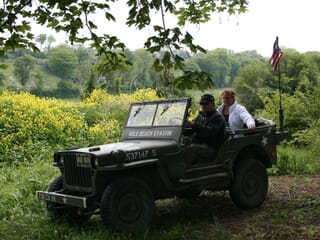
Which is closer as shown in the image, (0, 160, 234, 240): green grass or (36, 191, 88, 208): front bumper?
(36, 191, 88, 208): front bumper

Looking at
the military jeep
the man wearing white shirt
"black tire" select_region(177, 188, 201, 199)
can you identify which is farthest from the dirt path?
the man wearing white shirt

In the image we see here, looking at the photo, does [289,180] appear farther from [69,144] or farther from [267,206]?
[69,144]

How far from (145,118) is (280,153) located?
5.14 m

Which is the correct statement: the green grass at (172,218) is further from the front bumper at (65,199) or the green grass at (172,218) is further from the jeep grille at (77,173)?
the jeep grille at (77,173)

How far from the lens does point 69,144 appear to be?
45.0 ft

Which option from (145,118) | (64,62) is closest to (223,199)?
(145,118)

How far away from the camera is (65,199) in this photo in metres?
5.96

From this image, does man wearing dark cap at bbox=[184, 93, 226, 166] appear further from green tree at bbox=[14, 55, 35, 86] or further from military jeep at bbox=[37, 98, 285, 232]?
green tree at bbox=[14, 55, 35, 86]

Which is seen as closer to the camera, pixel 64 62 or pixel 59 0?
pixel 59 0

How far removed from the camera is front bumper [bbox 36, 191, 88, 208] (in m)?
5.73

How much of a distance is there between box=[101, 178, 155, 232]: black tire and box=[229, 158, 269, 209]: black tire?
1.67 meters

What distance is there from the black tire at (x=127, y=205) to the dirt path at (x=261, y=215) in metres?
0.71

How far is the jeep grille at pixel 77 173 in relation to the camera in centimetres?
610

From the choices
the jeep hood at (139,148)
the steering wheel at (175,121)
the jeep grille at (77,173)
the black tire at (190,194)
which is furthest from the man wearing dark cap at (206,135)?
the jeep grille at (77,173)
